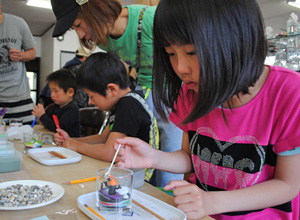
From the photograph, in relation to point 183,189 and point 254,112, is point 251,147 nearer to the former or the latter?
point 254,112

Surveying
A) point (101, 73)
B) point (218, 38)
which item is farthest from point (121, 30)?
point (218, 38)

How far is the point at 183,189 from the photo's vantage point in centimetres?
62

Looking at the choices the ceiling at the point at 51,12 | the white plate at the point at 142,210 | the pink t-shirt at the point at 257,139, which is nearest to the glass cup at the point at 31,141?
the white plate at the point at 142,210

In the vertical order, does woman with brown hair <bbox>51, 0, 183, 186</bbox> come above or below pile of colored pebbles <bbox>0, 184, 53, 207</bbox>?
above

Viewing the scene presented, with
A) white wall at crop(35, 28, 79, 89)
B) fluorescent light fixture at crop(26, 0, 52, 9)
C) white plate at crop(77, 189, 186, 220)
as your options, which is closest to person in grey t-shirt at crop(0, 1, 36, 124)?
white plate at crop(77, 189, 186, 220)

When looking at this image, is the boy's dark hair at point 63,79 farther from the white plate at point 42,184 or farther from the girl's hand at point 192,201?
the girl's hand at point 192,201

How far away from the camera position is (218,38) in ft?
1.97

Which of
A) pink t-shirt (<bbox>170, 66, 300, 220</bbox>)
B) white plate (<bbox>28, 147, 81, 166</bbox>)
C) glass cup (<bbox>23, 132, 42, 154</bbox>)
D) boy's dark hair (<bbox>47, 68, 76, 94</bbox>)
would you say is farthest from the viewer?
boy's dark hair (<bbox>47, 68, 76, 94</bbox>)

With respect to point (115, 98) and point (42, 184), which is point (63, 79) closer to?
point (115, 98)

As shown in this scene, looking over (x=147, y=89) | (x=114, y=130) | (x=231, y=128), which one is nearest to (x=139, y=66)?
(x=147, y=89)

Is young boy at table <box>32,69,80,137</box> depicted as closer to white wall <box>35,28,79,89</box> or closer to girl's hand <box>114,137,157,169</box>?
girl's hand <box>114,137,157,169</box>

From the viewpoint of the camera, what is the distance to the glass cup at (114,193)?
58 centimetres

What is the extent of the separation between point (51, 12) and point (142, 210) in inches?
238

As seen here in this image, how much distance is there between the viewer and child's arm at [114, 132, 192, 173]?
776 millimetres
